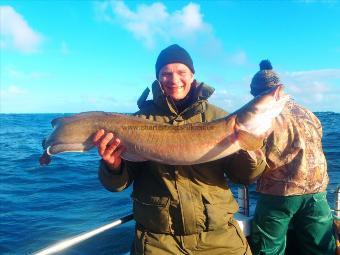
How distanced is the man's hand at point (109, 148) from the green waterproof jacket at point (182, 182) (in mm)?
87

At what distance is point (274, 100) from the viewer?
11.8 feet

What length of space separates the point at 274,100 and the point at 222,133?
60 centimetres

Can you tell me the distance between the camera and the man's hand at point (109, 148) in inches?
142

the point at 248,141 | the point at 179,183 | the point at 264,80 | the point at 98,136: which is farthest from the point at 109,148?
the point at 264,80

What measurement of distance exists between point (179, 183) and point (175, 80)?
108 cm

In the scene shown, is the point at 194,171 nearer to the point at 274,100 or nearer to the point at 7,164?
the point at 274,100

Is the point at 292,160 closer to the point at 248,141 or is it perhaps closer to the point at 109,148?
the point at 248,141

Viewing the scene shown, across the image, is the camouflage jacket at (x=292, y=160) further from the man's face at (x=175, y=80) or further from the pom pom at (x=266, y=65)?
the man's face at (x=175, y=80)

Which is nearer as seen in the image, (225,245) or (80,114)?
(225,245)

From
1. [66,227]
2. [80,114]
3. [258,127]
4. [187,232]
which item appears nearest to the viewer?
[187,232]

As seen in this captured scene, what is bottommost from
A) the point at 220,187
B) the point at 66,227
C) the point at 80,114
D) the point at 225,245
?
the point at 66,227

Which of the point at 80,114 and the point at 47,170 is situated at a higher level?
the point at 80,114

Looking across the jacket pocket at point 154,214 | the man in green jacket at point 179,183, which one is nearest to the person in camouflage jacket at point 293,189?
the man in green jacket at point 179,183

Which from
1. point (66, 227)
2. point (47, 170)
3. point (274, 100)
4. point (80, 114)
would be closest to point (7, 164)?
point (47, 170)
